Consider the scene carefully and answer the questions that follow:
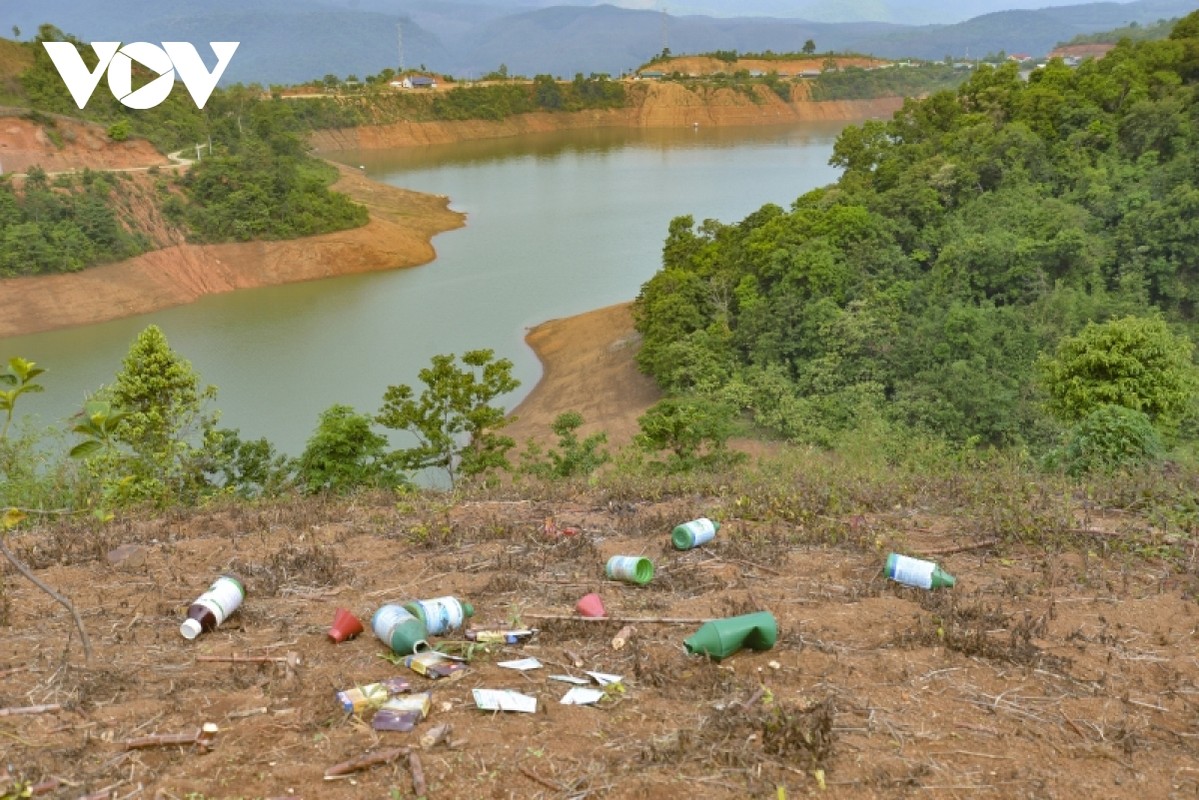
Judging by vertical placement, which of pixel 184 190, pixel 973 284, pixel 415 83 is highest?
pixel 415 83

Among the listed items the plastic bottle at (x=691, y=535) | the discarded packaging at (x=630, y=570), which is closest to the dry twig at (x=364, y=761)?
the discarded packaging at (x=630, y=570)

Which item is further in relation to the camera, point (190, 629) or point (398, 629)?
point (190, 629)

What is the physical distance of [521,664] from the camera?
3.21 meters

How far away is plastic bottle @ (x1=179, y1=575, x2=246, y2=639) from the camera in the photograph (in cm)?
358

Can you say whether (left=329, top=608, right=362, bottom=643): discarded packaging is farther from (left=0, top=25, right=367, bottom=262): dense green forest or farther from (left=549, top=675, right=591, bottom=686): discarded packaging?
(left=0, top=25, right=367, bottom=262): dense green forest

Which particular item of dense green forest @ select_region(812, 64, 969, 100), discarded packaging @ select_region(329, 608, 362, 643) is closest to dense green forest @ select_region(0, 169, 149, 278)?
discarded packaging @ select_region(329, 608, 362, 643)

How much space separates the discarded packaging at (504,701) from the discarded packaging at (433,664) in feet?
0.70

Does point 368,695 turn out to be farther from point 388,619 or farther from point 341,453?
point 341,453

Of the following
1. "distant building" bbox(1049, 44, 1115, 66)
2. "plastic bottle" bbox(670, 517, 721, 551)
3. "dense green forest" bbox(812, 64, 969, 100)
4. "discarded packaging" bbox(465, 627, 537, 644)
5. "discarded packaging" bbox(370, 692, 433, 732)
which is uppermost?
"distant building" bbox(1049, 44, 1115, 66)

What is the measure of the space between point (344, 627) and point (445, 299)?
22.2 m

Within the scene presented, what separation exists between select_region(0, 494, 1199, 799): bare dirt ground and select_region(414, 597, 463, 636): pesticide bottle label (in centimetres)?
17

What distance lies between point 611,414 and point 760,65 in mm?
66539

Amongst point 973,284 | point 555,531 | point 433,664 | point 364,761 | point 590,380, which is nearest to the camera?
point 364,761

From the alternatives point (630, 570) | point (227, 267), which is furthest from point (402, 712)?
point (227, 267)
